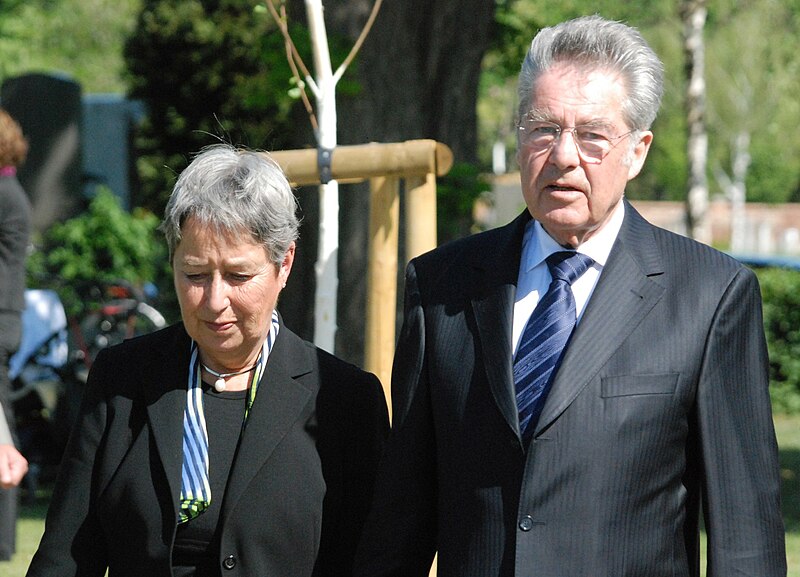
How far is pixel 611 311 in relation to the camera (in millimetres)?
2723

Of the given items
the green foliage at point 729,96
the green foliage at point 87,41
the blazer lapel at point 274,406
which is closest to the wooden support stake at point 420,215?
the blazer lapel at point 274,406

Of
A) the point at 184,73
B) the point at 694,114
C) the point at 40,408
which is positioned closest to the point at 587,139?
the point at 40,408

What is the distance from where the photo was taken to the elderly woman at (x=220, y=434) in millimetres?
2932

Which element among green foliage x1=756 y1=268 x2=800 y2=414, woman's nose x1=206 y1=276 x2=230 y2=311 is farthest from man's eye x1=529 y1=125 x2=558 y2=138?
green foliage x1=756 y1=268 x2=800 y2=414

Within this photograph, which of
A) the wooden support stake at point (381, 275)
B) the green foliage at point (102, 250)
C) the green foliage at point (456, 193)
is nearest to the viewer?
the wooden support stake at point (381, 275)

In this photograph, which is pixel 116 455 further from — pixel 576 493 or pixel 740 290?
pixel 740 290

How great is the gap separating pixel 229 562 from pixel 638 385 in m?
0.97

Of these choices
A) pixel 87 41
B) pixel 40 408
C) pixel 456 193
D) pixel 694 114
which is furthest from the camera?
pixel 87 41

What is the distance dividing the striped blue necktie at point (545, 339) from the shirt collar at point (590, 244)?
0.02 m

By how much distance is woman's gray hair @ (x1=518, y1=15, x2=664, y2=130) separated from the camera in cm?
273

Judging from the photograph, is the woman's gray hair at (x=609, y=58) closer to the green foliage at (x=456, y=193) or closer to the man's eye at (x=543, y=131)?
the man's eye at (x=543, y=131)

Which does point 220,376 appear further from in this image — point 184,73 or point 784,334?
point 184,73

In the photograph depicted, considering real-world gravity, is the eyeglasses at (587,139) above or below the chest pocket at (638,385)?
above

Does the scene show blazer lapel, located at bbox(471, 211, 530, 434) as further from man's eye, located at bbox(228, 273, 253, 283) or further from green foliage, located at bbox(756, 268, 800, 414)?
green foliage, located at bbox(756, 268, 800, 414)
